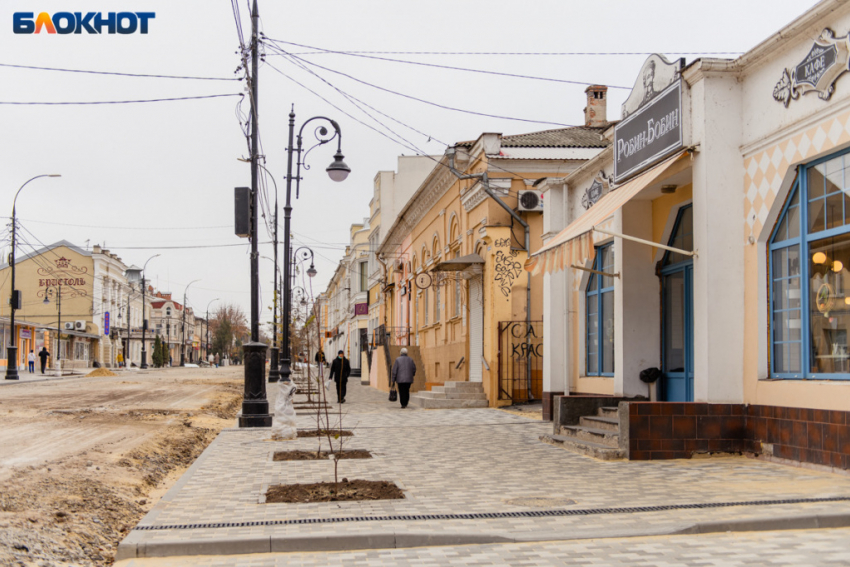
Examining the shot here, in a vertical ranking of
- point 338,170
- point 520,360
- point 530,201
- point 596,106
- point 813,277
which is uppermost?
point 596,106

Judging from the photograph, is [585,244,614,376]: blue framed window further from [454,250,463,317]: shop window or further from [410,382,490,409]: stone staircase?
[454,250,463,317]: shop window

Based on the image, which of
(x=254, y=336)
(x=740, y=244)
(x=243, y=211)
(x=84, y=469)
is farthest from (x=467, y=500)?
(x=243, y=211)

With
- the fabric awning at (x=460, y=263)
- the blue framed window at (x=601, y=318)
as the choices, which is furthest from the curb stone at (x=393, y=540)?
the fabric awning at (x=460, y=263)

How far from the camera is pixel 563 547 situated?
5906mm

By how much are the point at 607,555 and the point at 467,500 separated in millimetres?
2104

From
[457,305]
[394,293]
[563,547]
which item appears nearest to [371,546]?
[563,547]

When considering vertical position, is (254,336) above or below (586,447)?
above

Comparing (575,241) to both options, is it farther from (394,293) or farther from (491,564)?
(394,293)

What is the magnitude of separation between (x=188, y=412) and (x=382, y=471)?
12119 millimetres

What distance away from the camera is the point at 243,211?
632 inches

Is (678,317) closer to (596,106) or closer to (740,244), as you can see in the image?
(740,244)

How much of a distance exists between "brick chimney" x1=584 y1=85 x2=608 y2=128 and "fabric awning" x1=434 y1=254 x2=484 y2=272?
7.86 meters

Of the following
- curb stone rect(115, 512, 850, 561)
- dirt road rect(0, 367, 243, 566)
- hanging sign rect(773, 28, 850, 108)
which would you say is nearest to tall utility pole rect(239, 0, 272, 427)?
dirt road rect(0, 367, 243, 566)

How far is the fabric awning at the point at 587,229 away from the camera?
36.0ft
